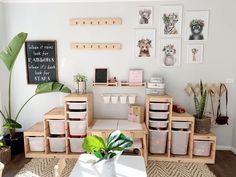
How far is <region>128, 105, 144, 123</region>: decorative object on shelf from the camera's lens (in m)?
3.07

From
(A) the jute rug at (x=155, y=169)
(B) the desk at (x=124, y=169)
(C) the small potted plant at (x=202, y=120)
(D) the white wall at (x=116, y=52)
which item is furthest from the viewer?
A: (D) the white wall at (x=116, y=52)

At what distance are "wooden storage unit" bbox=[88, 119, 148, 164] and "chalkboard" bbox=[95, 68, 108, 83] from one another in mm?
640

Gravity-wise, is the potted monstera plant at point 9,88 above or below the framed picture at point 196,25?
below

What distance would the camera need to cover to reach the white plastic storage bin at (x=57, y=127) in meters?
2.97

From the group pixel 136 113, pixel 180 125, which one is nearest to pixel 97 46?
pixel 136 113

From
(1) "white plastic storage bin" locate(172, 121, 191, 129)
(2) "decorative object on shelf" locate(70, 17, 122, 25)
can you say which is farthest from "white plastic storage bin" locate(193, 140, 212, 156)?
(2) "decorative object on shelf" locate(70, 17, 122, 25)

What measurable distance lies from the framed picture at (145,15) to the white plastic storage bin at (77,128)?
1.75 meters

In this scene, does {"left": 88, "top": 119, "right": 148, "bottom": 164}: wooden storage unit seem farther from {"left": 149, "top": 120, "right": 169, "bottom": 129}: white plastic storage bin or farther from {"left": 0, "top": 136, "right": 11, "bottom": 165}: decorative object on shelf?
{"left": 0, "top": 136, "right": 11, "bottom": 165}: decorative object on shelf

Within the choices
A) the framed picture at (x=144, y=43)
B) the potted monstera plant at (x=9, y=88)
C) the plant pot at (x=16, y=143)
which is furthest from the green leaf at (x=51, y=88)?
the framed picture at (x=144, y=43)

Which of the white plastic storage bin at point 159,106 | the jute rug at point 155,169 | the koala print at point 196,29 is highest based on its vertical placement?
the koala print at point 196,29

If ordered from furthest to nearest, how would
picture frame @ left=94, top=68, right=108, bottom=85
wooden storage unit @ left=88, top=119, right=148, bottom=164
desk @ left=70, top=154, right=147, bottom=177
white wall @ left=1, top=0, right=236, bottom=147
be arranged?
picture frame @ left=94, top=68, right=108, bottom=85 < white wall @ left=1, top=0, right=236, bottom=147 < wooden storage unit @ left=88, top=119, right=148, bottom=164 < desk @ left=70, top=154, right=147, bottom=177

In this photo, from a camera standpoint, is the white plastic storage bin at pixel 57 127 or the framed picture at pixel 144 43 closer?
the white plastic storage bin at pixel 57 127

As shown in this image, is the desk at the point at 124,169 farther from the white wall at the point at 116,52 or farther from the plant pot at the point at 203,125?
the white wall at the point at 116,52

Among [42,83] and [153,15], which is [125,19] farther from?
[42,83]
